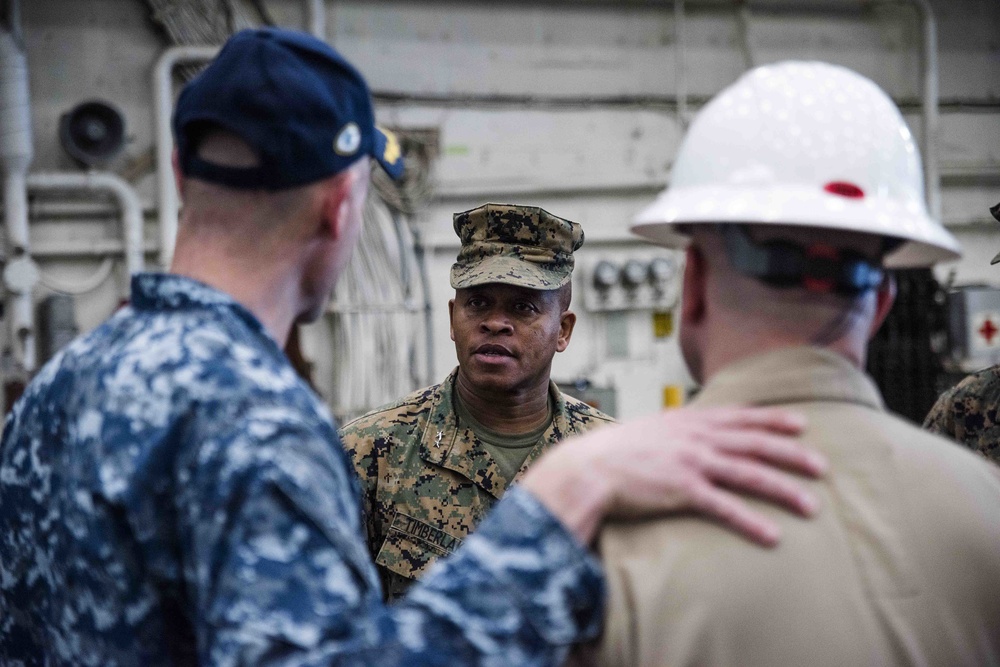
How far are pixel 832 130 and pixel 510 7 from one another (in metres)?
5.77

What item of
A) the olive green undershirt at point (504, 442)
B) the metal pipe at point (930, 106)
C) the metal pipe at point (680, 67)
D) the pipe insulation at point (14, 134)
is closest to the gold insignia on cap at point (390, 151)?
the olive green undershirt at point (504, 442)

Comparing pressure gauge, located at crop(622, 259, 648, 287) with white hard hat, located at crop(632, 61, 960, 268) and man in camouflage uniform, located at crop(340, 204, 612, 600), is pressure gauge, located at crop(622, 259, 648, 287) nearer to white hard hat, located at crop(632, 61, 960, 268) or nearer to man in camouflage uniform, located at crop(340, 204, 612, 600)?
man in camouflage uniform, located at crop(340, 204, 612, 600)

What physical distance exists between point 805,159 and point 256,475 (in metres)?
0.74

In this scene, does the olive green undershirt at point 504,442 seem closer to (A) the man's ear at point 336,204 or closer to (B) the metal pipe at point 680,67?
(A) the man's ear at point 336,204

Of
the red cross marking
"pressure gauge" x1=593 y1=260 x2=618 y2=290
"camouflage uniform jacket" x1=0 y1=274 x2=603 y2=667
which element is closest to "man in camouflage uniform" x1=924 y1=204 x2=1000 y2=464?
"camouflage uniform jacket" x1=0 y1=274 x2=603 y2=667

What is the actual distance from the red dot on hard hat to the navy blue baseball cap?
603 mm

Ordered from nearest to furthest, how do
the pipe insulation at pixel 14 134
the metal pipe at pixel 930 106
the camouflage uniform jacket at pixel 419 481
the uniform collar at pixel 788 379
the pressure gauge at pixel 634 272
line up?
the uniform collar at pixel 788 379 → the camouflage uniform jacket at pixel 419 481 → the pipe insulation at pixel 14 134 → the pressure gauge at pixel 634 272 → the metal pipe at pixel 930 106

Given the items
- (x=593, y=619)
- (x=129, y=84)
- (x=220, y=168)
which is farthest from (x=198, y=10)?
(x=593, y=619)

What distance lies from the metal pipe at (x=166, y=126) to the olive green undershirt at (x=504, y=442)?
397cm

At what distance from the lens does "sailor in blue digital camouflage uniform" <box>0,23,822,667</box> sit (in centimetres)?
96

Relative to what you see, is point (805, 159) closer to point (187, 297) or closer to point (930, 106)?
point (187, 297)

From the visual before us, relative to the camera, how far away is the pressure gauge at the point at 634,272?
6426mm

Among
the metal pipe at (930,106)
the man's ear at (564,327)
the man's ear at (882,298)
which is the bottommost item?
the man's ear at (564,327)

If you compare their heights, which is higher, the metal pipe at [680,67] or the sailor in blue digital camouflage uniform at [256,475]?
the metal pipe at [680,67]
